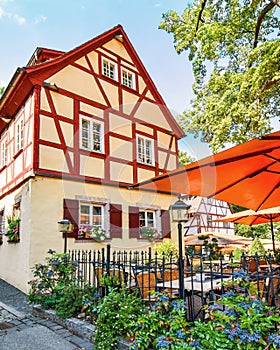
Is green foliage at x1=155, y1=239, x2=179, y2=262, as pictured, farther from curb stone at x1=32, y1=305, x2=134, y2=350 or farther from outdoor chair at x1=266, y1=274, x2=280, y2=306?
outdoor chair at x1=266, y1=274, x2=280, y2=306

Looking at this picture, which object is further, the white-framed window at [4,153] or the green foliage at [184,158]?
the green foliage at [184,158]

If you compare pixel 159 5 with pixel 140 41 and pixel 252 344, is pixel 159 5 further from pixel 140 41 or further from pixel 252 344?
pixel 252 344

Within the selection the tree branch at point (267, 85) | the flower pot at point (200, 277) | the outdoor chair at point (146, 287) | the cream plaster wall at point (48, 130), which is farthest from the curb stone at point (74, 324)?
the tree branch at point (267, 85)

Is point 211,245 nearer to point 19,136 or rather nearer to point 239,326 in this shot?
point 19,136

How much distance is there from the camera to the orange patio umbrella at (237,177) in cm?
300

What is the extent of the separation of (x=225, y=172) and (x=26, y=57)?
9.74 m

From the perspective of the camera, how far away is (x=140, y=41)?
12086mm

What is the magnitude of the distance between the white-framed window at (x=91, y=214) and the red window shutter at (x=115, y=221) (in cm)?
29

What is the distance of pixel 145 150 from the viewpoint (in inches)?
432

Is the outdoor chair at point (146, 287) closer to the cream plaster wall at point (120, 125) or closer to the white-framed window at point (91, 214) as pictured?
the white-framed window at point (91, 214)

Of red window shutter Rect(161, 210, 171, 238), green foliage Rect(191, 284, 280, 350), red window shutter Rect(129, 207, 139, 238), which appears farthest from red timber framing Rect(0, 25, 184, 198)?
green foliage Rect(191, 284, 280, 350)

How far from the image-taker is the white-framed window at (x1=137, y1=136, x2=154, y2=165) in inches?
425

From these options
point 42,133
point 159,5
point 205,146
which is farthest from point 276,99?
point 42,133

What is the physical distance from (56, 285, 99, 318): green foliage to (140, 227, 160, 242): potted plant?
506 cm
